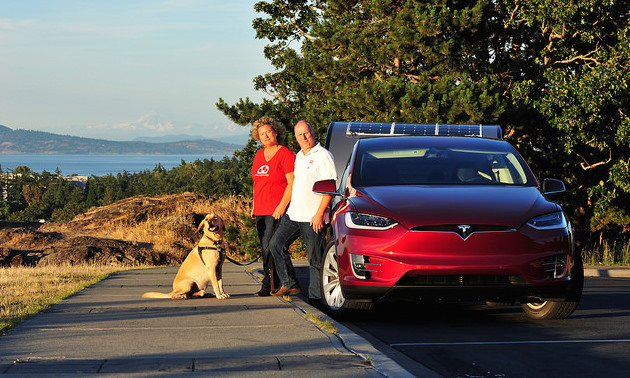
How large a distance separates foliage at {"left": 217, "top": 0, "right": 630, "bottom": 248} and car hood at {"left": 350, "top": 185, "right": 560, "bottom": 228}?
14708 mm

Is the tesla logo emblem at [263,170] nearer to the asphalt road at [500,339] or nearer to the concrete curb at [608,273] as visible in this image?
the asphalt road at [500,339]

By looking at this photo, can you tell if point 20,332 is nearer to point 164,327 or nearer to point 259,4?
point 164,327

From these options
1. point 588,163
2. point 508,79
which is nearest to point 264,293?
point 588,163

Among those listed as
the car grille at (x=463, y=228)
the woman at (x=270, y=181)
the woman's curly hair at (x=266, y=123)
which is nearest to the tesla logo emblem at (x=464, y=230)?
the car grille at (x=463, y=228)

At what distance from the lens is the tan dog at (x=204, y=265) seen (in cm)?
993

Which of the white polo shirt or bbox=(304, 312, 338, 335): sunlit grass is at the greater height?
the white polo shirt

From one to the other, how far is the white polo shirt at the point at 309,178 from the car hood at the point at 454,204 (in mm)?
1116

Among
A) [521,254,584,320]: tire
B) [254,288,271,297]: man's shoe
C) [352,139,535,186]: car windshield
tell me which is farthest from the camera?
[254,288,271,297]: man's shoe

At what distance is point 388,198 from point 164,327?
2374 millimetres

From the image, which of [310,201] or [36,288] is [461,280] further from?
[36,288]

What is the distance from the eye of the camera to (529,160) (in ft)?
85.1

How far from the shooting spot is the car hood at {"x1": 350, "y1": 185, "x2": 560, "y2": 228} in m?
7.86

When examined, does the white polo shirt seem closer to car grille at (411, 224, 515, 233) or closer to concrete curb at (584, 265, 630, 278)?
car grille at (411, 224, 515, 233)

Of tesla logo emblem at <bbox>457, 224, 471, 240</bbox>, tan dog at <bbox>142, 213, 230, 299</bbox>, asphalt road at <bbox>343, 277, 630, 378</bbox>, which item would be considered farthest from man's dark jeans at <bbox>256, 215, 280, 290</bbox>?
tesla logo emblem at <bbox>457, 224, 471, 240</bbox>
